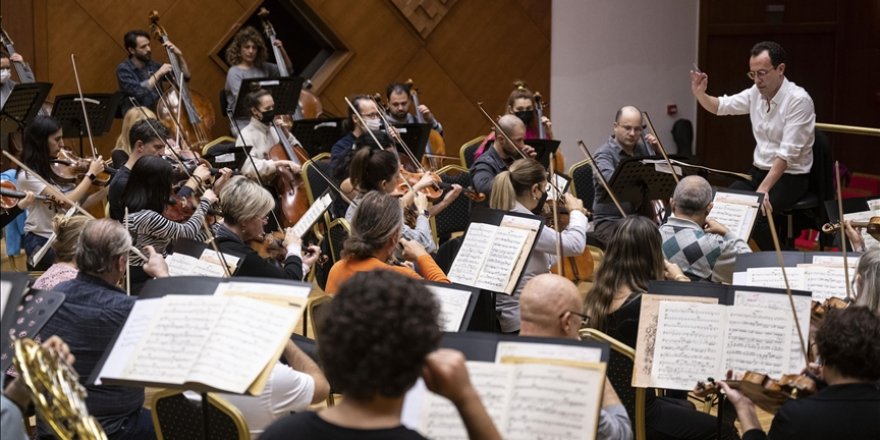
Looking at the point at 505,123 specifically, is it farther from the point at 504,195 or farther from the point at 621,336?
the point at 621,336

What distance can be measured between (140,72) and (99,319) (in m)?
5.65

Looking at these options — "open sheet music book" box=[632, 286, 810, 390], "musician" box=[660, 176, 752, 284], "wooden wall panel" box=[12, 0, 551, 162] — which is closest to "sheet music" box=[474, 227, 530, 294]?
"musician" box=[660, 176, 752, 284]

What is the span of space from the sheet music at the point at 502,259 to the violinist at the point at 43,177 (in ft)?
7.77

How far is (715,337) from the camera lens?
3.01 meters

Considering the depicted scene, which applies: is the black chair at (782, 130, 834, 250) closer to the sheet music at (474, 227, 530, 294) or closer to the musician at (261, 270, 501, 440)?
the sheet music at (474, 227, 530, 294)

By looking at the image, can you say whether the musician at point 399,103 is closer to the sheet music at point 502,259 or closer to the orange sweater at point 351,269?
the sheet music at point 502,259

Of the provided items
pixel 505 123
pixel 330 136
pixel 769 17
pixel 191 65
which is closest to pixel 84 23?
pixel 191 65

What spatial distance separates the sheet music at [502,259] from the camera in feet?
12.8

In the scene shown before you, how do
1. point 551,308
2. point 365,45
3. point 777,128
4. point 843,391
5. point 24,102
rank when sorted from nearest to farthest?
point 843,391 → point 551,308 → point 777,128 → point 24,102 → point 365,45

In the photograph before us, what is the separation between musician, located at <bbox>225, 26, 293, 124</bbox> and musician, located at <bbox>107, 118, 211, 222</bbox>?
312 cm

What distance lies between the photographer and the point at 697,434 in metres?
3.46

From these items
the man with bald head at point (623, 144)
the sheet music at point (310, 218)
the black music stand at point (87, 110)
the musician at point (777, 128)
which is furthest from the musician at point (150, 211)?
the musician at point (777, 128)

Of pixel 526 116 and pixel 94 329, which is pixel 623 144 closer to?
pixel 526 116

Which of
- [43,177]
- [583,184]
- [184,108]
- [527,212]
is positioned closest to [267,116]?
[184,108]
